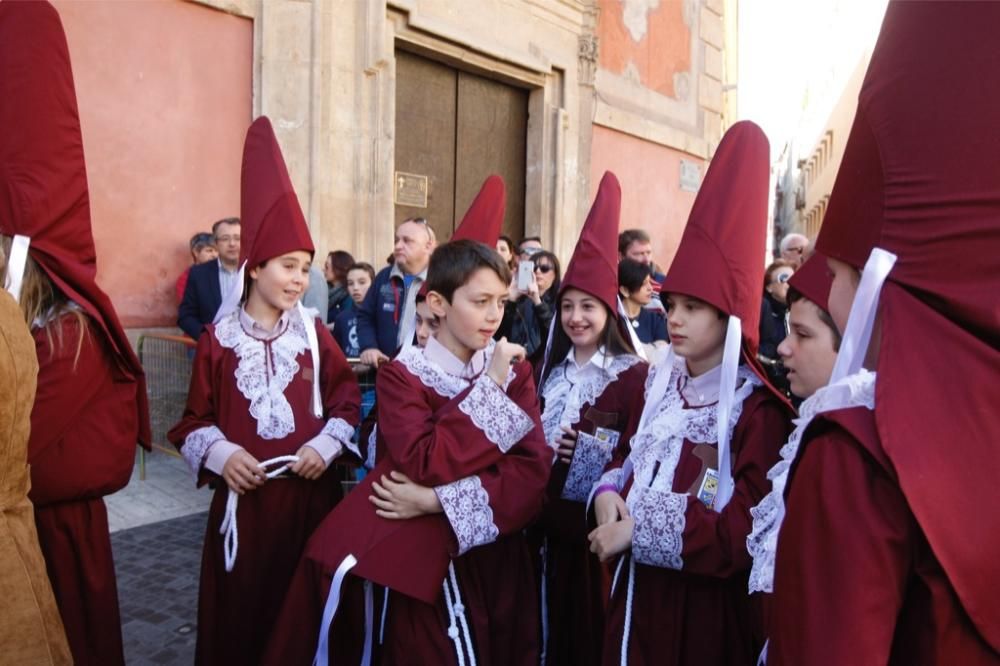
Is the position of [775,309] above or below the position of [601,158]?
below

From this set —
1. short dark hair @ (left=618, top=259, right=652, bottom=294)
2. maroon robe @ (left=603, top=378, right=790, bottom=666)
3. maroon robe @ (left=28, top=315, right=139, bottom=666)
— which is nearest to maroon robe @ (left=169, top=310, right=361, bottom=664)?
maroon robe @ (left=28, top=315, right=139, bottom=666)

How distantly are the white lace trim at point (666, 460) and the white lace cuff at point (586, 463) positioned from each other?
15.7 inches

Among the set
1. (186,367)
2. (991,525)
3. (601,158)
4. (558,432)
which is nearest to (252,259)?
(558,432)

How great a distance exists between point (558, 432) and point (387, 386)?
2.68 ft

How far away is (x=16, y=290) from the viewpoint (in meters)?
2.35

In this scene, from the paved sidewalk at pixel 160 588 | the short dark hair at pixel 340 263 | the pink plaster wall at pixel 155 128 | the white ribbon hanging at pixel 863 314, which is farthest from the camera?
the short dark hair at pixel 340 263

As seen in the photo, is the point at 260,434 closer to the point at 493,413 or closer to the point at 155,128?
the point at 493,413

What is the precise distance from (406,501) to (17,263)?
1.44 m

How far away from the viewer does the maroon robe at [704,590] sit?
2091 millimetres

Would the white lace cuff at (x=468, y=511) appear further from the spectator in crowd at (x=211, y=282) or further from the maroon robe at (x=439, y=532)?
the spectator in crowd at (x=211, y=282)

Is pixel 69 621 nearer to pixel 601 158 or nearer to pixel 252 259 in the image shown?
pixel 252 259

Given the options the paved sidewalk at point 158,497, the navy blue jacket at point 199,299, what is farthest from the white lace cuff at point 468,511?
the navy blue jacket at point 199,299

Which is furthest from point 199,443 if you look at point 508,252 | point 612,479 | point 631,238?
point 631,238

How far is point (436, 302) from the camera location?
2498mm
